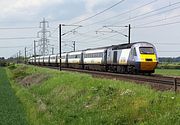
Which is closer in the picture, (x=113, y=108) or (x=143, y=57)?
(x=113, y=108)

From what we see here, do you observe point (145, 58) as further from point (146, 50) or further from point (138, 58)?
point (146, 50)

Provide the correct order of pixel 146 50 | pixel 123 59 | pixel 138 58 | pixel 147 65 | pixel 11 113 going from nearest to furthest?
pixel 11 113 → pixel 138 58 → pixel 147 65 → pixel 146 50 → pixel 123 59

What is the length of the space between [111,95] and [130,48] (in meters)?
20.9

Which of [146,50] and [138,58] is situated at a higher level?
[146,50]

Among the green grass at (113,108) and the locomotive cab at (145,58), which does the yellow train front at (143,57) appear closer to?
the locomotive cab at (145,58)

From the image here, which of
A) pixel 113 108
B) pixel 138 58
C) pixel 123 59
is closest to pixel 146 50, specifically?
pixel 138 58

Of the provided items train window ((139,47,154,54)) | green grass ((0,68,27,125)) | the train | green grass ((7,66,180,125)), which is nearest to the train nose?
the train

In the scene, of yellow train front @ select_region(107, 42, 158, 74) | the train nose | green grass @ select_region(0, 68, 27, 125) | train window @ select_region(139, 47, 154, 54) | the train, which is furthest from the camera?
train window @ select_region(139, 47, 154, 54)

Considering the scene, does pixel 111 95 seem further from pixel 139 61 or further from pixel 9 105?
pixel 139 61

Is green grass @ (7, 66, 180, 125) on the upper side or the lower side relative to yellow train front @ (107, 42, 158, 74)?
lower

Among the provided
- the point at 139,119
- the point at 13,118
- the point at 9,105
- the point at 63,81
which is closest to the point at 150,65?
the point at 63,81

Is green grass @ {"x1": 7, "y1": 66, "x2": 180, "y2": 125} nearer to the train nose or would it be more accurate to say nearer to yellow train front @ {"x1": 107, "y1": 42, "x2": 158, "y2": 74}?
the train nose

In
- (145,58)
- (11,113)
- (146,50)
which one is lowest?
(11,113)

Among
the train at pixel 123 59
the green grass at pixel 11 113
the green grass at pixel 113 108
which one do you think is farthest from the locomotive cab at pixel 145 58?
the green grass at pixel 113 108
